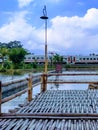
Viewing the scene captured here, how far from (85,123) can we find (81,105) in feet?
5.83

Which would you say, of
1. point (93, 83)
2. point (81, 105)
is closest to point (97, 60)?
point (93, 83)

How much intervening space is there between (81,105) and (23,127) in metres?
2.19

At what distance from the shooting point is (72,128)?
14.1 ft

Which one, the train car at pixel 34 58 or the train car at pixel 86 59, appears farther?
the train car at pixel 86 59

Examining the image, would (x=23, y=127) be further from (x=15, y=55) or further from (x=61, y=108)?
(x=15, y=55)

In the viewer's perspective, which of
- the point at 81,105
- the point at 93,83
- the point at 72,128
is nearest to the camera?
the point at 72,128

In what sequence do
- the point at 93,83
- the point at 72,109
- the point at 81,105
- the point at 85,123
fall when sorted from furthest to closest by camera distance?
the point at 93,83, the point at 81,105, the point at 72,109, the point at 85,123

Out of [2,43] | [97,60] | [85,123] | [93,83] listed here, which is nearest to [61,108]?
[85,123]

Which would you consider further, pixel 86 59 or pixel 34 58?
pixel 86 59

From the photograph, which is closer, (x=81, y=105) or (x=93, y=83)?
(x=81, y=105)

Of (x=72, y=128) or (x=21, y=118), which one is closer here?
(x=72, y=128)

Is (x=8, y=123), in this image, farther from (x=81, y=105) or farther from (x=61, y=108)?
(x=81, y=105)

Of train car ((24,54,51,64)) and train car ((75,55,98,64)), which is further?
train car ((75,55,98,64))

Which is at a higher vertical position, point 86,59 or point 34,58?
point 34,58
